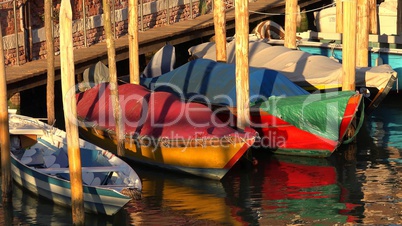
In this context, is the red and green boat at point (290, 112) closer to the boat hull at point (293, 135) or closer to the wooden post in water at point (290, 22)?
the boat hull at point (293, 135)

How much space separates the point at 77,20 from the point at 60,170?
33.6ft

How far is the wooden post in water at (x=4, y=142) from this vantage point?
18.3 m

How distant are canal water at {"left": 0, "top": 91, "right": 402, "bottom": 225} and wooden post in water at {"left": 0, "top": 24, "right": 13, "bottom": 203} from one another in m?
0.31

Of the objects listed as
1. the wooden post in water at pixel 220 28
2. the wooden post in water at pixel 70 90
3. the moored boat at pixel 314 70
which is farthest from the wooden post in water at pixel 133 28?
the wooden post in water at pixel 70 90

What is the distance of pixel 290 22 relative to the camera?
28.6 metres

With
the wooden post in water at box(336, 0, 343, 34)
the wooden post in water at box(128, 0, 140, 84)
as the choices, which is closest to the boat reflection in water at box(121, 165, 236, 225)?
the wooden post in water at box(128, 0, 140, 84)

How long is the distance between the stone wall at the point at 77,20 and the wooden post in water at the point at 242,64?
6.63m

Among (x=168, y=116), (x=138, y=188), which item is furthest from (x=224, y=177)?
(x=138, y=188)

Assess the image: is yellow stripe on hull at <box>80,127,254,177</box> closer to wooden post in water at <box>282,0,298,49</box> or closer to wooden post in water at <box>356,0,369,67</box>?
wooden post in water at <box>356,0,369,67</box>

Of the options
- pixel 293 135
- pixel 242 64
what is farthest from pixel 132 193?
pixel 293 135

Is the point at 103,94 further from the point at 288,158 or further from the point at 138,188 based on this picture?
the point at 138,188

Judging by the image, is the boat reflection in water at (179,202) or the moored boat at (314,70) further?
the moored boat at (314,70)

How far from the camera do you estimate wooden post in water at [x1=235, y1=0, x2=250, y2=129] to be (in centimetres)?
2173

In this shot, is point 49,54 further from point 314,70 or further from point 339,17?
point 339,17
